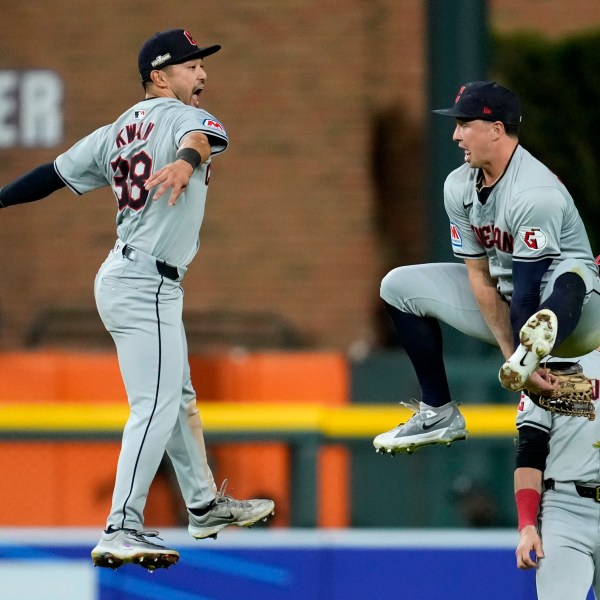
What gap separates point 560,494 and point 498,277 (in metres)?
0.96

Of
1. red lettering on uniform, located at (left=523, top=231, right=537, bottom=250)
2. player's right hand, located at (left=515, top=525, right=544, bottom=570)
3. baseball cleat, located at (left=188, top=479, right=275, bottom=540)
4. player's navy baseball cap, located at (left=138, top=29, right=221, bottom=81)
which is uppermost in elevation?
player's navy baseball cap, located at (left=138, top=29, right=221, bottom=81)

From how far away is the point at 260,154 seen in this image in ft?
45.5

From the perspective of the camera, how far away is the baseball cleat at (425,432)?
18.6 feet

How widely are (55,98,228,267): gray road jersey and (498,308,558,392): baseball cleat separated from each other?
3.97ft

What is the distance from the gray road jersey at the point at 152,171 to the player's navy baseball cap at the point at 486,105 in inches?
32.8

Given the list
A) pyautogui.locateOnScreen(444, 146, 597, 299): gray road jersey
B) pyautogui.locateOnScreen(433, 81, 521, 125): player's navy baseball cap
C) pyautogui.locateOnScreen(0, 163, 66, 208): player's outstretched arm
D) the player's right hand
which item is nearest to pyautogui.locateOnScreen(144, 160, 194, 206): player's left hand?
pyautogui.locateOnScreen(0, 163, 66, 208): player's outstretched arm

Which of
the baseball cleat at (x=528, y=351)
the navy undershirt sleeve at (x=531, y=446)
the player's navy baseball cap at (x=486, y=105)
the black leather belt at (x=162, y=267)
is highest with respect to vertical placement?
the player's navy baseball cap at (x=486, y=105)

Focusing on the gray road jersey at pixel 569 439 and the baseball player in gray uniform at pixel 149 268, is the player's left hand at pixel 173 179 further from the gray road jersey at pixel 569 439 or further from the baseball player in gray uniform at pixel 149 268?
the gray road jersey at pixel 569 439

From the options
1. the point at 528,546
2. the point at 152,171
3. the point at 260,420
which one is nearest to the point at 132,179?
the point at 152,171

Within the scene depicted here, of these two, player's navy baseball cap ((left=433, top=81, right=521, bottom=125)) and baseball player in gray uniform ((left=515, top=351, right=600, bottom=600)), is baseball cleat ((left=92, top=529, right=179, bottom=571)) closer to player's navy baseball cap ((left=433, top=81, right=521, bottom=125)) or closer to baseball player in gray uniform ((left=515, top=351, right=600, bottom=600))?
baseball player in gray uniform ((left=515, top=351, right=600, bottom=600))

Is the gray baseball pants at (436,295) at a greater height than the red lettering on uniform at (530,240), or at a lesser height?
lesser

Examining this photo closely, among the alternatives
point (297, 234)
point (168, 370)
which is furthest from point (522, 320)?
point (297, 234)

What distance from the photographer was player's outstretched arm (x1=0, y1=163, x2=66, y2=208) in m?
5.50

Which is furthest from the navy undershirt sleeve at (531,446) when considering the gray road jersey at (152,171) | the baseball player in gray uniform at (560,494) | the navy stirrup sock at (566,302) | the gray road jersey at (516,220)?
the gray road jersey at (152,171)
